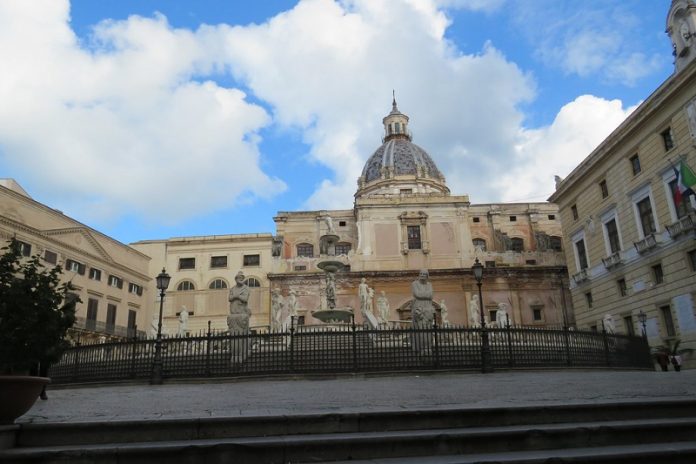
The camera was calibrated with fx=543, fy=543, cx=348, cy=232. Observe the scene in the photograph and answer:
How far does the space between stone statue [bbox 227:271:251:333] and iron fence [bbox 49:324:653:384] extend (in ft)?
4.16

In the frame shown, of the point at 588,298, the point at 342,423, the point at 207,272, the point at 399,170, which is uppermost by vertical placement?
the point at 399,170

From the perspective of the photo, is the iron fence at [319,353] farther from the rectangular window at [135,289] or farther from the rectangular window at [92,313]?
the rectangular window at [135,289]

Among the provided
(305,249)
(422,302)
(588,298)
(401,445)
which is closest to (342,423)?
(401,445)

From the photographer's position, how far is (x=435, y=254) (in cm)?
4459

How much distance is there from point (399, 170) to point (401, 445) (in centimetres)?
5711

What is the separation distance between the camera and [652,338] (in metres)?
25.7

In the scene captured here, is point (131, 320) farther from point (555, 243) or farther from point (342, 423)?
point (342, 423)

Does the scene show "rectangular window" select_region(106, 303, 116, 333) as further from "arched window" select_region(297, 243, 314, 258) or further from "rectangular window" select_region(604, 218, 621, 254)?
"rectangular window" select_region(604, 218, 621, 254)

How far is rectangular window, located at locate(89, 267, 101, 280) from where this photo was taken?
40356mm

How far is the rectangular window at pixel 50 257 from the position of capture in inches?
1432

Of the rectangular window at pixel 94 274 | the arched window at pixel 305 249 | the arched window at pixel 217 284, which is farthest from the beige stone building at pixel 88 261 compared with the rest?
the arched window at pixel 305 249

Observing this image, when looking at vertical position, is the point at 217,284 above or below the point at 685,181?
above

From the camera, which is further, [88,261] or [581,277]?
[88,261]

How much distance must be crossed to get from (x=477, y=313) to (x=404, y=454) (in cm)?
3355
